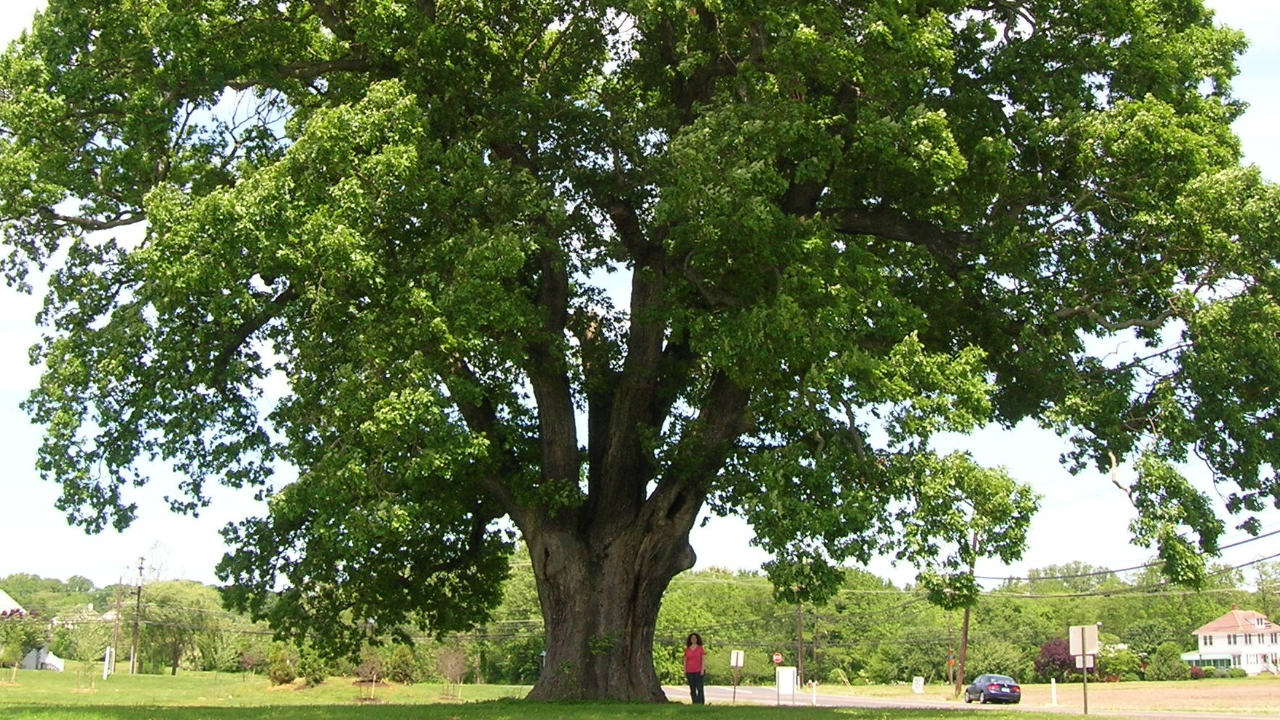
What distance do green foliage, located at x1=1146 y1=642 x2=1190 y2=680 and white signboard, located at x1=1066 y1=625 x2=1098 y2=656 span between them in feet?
204

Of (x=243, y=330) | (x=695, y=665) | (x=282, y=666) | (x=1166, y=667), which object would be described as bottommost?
(x=1166, y=667)

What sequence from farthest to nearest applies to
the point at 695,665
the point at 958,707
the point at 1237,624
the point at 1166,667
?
the point at 1237,624 < the point at 1166,667 < the point at 958,707 < the point at 695,665

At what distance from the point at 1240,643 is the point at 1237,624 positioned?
1.72 metres

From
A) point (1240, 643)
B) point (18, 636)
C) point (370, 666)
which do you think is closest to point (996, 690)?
point (370, 666)

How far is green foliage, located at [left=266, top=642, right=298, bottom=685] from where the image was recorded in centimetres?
5497

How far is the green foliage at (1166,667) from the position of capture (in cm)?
7625

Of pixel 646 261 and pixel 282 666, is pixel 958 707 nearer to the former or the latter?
pixel 646 261

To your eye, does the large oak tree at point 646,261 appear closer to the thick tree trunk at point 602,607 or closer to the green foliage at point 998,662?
the thick tree trunk at point 602,607

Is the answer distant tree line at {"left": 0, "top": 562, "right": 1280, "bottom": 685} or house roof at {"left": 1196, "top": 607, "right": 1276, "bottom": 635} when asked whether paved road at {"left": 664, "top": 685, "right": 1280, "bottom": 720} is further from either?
house roof at {"left": 1196, "top": 607, "right": 1276, "bottom": 635}

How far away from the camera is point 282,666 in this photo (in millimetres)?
55344

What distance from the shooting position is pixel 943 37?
14820 mm

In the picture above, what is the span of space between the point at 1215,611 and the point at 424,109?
376ft

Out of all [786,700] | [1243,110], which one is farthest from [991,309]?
[786,700]

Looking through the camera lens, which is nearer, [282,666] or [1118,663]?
[282,666]
